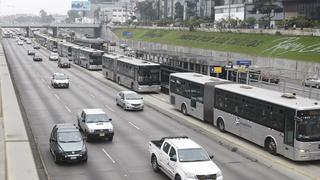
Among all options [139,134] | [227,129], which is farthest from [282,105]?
[139,134]

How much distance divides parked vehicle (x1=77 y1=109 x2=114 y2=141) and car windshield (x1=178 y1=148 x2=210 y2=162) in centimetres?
923

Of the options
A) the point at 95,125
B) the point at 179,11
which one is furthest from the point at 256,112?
the point at 179,11

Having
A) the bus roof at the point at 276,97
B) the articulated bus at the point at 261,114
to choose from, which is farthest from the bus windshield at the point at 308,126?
the bus roof at the point at 276,97

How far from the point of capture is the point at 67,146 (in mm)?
23547

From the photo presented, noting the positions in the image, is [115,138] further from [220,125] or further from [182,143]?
[182,143]

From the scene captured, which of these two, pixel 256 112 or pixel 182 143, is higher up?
pixel 256 112

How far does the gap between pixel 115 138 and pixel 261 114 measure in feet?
27.9

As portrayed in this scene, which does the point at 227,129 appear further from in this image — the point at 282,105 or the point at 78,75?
the point at 78,75

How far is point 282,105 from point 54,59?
7795 centimetres

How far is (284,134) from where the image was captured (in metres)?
25.1

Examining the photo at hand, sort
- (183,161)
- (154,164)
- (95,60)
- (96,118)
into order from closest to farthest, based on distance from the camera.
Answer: (183,161) < (154,164) < (96,118) < (95,60)

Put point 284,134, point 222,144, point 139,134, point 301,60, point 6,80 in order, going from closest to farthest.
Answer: point 284,134
point 222,144
point 139,134
point 6,80
point 301,60

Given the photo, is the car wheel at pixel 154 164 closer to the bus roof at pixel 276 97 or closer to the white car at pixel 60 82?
the bus roof at pixel 276 97

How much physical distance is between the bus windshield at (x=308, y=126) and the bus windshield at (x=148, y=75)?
2791 centimetres
